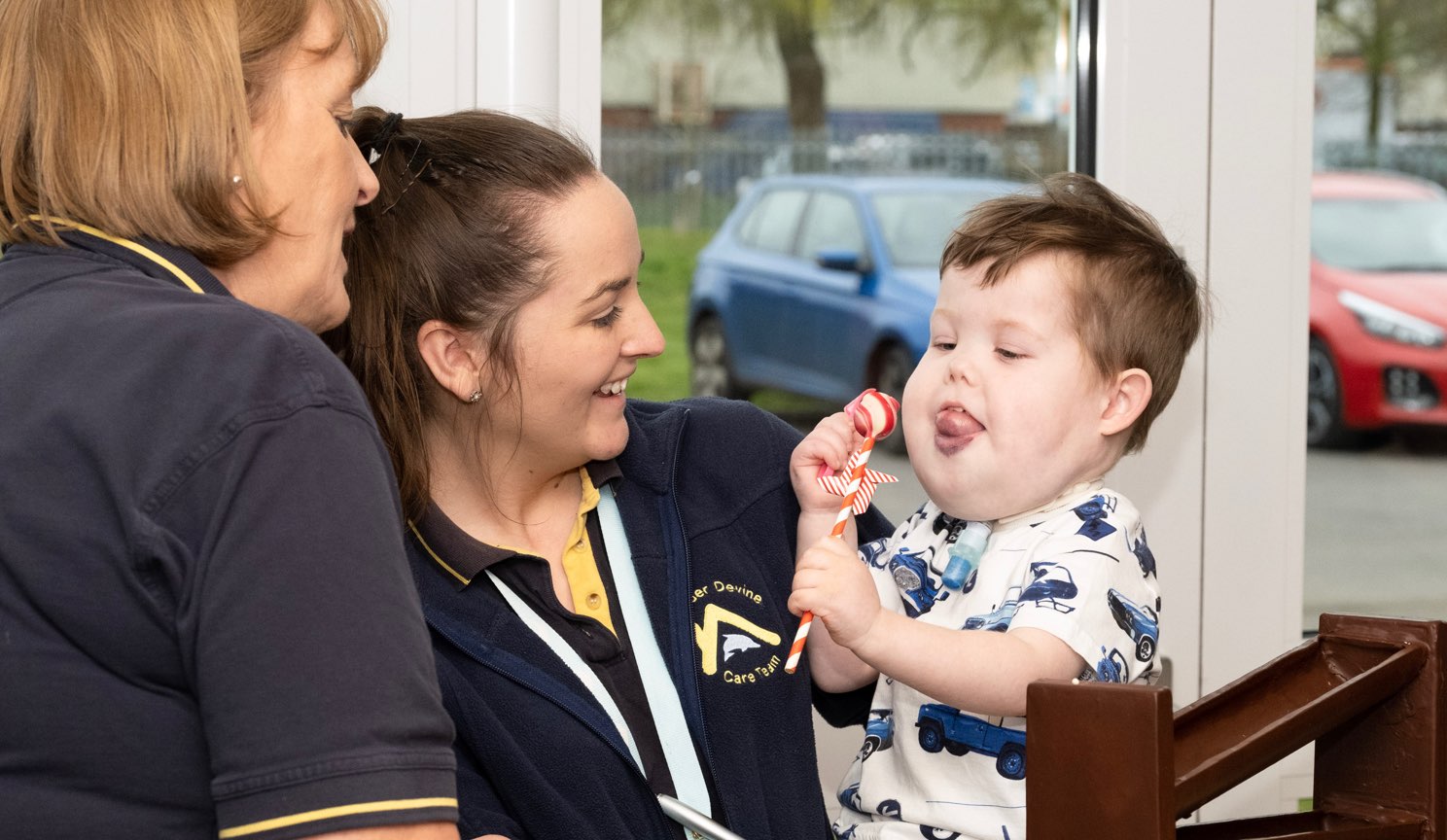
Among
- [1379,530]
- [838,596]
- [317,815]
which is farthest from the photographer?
[1379,530]

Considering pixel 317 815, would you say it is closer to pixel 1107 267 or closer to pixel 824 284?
pixel 1107 267

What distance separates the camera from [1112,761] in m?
0.72

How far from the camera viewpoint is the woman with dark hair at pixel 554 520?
1.19m

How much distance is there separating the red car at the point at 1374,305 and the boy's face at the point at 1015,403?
1.01m

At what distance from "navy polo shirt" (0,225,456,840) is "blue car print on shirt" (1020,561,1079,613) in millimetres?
578

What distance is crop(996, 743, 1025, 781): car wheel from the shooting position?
46.6 inches

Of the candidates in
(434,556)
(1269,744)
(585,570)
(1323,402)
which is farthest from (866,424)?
(1323,402)

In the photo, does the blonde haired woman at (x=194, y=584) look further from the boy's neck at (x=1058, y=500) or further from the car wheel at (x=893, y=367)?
the car wheel at (x=893, y=367)

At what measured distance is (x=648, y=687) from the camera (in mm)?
1249

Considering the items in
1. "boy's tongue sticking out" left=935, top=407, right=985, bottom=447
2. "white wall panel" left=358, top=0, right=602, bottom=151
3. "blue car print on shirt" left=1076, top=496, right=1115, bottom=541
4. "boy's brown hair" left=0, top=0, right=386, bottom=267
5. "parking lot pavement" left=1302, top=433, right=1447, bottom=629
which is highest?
"white wall panel" left=358, top=0, right=602, bottom=151

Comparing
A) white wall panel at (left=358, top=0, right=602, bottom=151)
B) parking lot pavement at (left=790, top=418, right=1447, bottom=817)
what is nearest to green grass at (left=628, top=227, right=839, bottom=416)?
white wall panel at (left=358, top=0, right=602, bottom=151)

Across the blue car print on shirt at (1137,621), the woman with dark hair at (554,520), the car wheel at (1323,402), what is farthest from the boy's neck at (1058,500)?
the car wheel at (1323,402)

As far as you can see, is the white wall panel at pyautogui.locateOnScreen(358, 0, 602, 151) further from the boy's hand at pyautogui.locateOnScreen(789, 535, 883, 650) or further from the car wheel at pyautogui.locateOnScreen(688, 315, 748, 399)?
the boy's hand at pyautogui.locateOnScreen(789, 535, 883, 650)

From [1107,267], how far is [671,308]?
86 centimetres
